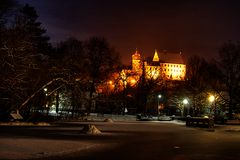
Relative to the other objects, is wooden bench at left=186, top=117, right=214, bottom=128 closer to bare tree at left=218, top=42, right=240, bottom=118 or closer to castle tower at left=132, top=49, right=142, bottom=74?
bare tree at left=218, top=42, right=240, bottom=118

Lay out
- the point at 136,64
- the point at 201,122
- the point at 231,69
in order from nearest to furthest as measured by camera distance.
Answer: the point at 201,122, the point at 231,69, the point at 136,64

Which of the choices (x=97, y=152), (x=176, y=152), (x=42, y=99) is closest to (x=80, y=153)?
(x=97, y=152)

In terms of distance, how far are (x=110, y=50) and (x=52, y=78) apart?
1002 inches

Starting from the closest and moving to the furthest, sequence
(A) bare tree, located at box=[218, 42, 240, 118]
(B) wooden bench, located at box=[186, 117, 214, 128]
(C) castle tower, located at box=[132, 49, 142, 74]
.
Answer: (B) wooden bench, located at box=[186, 117, 214, 128] → (A) bare tree, located at box=[218, 42, 240, 118] → (C) castle tower, located at box=[132, 49, 142, 74]

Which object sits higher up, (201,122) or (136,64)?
(136,64)

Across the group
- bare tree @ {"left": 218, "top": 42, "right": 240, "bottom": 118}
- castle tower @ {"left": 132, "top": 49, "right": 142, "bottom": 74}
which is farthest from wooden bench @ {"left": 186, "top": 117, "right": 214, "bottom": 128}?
castle tower @ {"left": 132, "top": 49, "right": 142, "bottom": 74}

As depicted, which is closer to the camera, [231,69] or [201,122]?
[201,122]

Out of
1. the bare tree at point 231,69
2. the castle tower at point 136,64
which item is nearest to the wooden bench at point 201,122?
the bare tree at point 231,69

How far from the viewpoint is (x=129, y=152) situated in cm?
1991

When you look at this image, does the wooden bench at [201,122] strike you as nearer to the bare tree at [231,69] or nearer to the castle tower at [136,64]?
the bare tree at [231,69]

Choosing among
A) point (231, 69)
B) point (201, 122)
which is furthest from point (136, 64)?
point (201, 122)

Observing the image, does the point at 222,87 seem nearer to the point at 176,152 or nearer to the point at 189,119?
the point at 189,119

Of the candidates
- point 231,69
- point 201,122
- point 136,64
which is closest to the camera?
point 201,122

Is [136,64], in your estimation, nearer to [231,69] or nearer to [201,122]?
[231,69]
